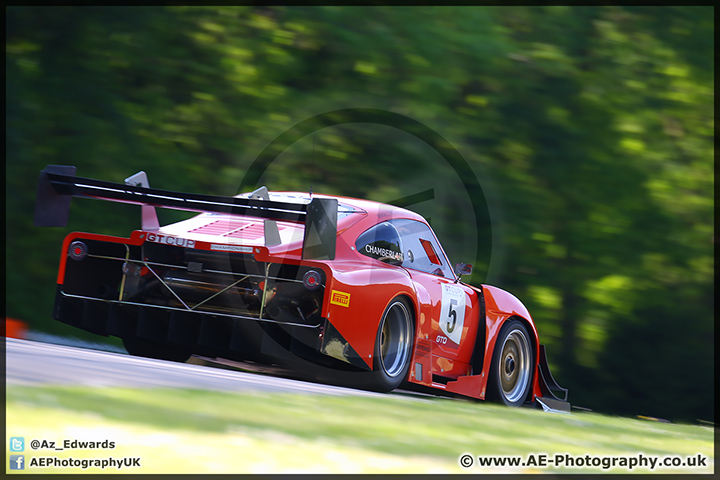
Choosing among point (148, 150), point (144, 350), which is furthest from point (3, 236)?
point (144, 350)

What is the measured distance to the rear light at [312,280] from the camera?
250 inches

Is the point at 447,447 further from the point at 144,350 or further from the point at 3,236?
the point at 3,236

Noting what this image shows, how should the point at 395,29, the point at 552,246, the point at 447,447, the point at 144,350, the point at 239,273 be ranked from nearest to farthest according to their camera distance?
the point at 447,447 < the point at 239,273 < the point at 144,350 < the point at 395,29 < the point at 552,246

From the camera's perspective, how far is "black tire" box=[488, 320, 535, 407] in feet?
27.3

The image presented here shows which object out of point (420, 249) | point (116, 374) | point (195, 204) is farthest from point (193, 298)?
point (420, 249)

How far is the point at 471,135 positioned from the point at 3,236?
6.60 meters

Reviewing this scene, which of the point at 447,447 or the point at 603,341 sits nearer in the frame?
the point at 447,447

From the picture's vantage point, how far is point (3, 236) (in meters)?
12.4

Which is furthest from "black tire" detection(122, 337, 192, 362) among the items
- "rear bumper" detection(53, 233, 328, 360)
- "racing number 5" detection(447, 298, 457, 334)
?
"racing number 5" detection(447, 298, 457, 334)

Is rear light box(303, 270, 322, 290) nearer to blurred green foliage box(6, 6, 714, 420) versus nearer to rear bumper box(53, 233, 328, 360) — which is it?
rear bumper box(53, 233, 328, 360)

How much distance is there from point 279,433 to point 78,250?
3313mm

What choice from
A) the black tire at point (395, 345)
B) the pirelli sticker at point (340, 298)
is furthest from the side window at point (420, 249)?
the pirelli sticker at point (340, 298)

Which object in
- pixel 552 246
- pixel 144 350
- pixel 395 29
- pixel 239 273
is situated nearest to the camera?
pixel 239 273

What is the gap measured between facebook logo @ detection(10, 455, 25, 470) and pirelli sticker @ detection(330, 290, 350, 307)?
113 inches
